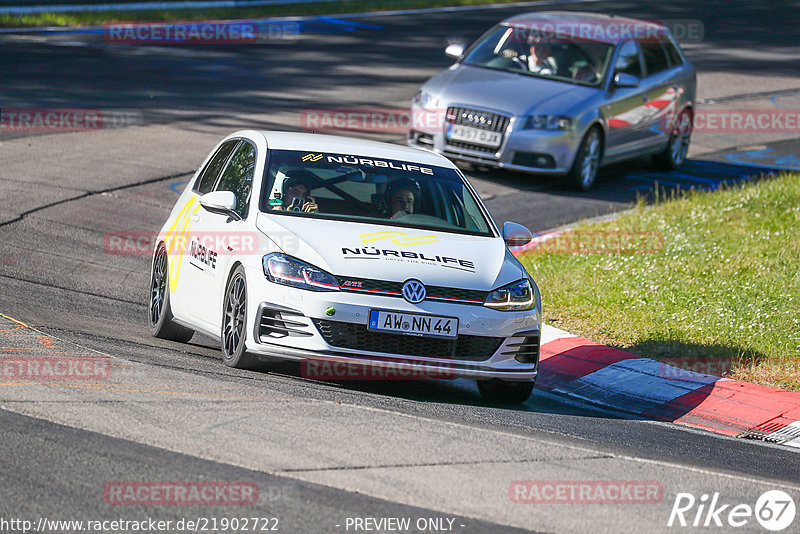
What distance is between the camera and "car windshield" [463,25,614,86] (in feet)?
54.4

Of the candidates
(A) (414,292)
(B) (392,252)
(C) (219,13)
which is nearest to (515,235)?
(B) (392,252)

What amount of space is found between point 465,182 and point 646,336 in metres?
2.10

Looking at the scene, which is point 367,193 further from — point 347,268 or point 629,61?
point 629,61

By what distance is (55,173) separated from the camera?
14.3 metres

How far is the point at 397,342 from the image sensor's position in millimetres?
7453

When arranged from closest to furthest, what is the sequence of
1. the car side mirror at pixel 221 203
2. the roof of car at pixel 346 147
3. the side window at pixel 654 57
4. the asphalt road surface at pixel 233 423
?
1. the asphalt road surface at pixel 233 423
2. the car side mirror at pixel 221 203
3. the roof of car at pixel 346 147
4. the side window at pixel 654 57

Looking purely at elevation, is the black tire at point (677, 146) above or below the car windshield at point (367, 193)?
below

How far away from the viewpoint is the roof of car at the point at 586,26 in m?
17.1

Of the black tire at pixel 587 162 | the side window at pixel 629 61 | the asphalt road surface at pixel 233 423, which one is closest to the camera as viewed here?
the asphalt road surface at pixel 233 423

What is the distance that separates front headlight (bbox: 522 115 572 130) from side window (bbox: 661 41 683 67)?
3.28 metres

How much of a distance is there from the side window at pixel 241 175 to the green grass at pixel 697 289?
10.0ft

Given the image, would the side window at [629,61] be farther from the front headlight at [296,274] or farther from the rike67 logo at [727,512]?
the rike67 logo at [727,512]

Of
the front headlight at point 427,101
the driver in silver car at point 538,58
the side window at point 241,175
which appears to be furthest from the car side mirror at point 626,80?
the side window at point 241,175

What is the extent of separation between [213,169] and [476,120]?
6.79m
